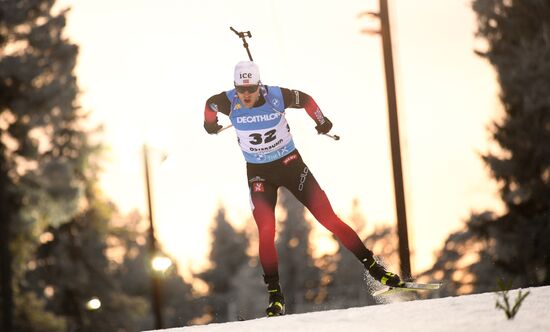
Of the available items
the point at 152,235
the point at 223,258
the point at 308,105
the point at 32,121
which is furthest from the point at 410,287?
the point at 223,258

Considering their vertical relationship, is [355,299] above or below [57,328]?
below

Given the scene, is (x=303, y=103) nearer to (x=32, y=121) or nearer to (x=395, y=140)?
(x=395, y=140)

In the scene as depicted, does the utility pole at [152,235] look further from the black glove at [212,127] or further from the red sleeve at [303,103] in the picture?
the red sleeve at [303,103]

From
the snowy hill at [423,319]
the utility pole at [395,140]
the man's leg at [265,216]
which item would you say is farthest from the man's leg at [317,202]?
the utility pole at [395,140]

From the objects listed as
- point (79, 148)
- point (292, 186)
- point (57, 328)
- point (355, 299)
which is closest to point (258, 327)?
point (292, 186)

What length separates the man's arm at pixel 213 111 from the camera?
934 cm

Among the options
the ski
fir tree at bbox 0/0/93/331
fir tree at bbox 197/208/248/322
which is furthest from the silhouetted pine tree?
fir tree at bbox 197/208/248/322

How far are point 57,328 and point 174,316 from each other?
161ft

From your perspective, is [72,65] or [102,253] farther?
[102,253]

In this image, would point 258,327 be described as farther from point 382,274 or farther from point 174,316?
point 174,316

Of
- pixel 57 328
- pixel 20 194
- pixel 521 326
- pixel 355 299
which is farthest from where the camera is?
pixel 355 299

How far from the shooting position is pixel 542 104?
25438 millimetres

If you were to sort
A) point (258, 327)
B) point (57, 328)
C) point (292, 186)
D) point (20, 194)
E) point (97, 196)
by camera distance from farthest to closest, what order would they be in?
point (97, 196) < point (57, 328) < point (20, 194) < point (292, 186) < point (258, 327)

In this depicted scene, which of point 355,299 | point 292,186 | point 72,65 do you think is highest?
point 72,65
